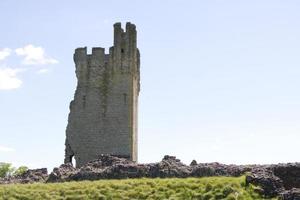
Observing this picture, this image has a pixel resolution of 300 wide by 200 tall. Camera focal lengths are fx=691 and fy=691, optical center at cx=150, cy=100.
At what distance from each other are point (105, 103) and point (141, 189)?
19.7 m

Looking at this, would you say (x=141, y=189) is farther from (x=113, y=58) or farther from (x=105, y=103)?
(x=113, y=58)

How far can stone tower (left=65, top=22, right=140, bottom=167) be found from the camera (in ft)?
150

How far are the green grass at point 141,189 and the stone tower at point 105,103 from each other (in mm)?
16084

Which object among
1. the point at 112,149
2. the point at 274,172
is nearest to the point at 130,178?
the point at 274,172

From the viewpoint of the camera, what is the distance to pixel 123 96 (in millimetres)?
46781

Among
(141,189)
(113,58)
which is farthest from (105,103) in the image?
(141,189)

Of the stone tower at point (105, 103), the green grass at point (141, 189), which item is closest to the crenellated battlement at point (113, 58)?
the stone tower at point (105, 103)

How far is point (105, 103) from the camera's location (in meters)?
46.8

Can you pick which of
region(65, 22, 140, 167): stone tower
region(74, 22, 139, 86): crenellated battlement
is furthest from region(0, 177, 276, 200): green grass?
region(74, 22, 139, 86): crenellated battlement

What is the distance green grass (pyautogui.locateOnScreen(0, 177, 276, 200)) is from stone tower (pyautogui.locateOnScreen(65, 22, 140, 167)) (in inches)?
633

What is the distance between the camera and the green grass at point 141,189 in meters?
26.0

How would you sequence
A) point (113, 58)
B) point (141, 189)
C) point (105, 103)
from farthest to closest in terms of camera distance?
point (113, 58)
point (105, 103)
point (141, 189)

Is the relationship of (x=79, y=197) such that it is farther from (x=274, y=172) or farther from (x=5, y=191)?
(x=274, y=172)

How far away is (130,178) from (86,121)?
1641 centimetres
